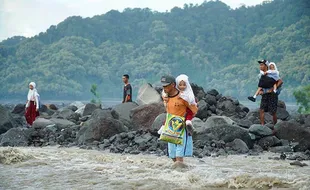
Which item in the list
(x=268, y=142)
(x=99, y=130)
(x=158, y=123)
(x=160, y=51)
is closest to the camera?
(x=268, y=142)

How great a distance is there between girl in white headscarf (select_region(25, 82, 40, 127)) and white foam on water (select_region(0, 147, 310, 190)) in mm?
5922

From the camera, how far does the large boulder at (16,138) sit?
13.4m

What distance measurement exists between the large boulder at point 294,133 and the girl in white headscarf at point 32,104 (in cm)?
783

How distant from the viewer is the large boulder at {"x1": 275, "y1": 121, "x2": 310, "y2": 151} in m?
11.4

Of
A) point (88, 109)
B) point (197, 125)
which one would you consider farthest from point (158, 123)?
point (88, 109)

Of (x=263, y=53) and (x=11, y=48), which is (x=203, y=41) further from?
(x=11, y=48)

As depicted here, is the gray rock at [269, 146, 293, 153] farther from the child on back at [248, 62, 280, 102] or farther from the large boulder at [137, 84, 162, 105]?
the large boulder at [137, 84, 162, 105]

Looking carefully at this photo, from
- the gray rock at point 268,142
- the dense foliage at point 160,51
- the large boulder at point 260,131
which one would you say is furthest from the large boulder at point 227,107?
the dense foliage at point 160,51

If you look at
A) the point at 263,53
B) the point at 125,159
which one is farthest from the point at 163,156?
the point at 263,53

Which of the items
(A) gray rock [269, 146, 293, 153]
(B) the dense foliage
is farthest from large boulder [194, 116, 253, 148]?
(B) the dense foliage

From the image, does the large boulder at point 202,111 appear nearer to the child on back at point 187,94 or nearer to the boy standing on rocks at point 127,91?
the boy standing on rocks at point 127,91

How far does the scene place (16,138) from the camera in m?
13.7

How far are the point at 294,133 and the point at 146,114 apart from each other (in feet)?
13.4

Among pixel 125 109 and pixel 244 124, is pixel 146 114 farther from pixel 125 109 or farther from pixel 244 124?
pixel 244 124
